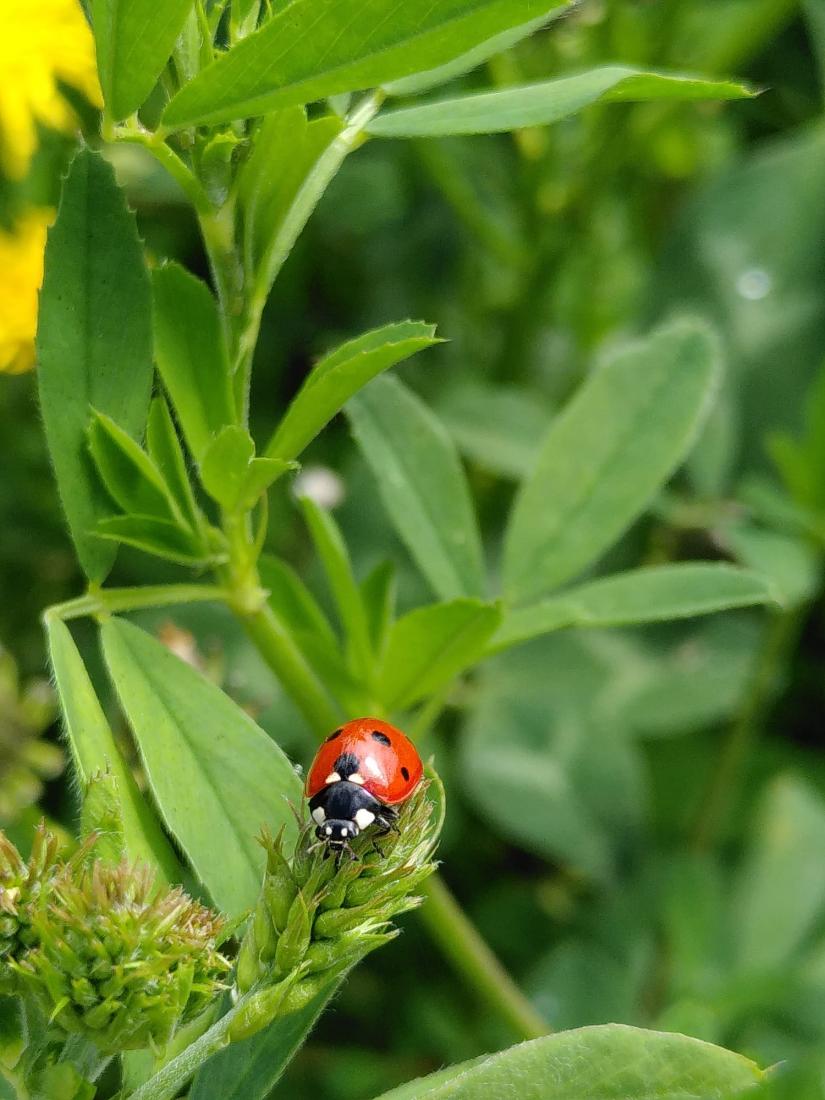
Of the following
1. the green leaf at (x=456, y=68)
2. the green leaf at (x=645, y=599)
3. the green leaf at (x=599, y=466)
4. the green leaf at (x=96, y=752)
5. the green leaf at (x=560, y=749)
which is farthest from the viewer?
the green leaf at (x=560, y=749)

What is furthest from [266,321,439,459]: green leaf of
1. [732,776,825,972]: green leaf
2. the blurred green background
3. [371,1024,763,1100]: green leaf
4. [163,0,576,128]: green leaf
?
[732,776,825,972]: green leaf

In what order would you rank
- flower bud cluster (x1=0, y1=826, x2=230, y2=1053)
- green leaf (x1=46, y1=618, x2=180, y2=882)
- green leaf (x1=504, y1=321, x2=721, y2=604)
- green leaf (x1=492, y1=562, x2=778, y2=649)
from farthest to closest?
green leaf (x1=504, y1=321, x2=721, y2=604) → green leaf (x1=492, y1=562, x2=778, y2=649) → green leaf (x1=46, y1=618, x2=180, y2=882) → flower bud cluster (x1=0, y1=826, x2=230, y2=1053)

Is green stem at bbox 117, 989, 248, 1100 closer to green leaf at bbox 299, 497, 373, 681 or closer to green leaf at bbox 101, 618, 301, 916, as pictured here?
green leaf at bbox 101, 618, 301, 916

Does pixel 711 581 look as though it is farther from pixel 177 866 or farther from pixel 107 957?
pixel 107 957

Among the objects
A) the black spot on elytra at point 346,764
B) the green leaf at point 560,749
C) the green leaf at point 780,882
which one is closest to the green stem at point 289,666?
the black spot on elytra at point 346,764

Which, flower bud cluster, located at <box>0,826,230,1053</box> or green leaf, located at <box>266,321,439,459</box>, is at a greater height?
green leaf, located at <box>266,321,439,459</box>

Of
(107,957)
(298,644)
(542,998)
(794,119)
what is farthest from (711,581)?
(794,119)

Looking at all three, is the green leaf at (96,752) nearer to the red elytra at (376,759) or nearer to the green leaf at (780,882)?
the red elytra at (376,759)
